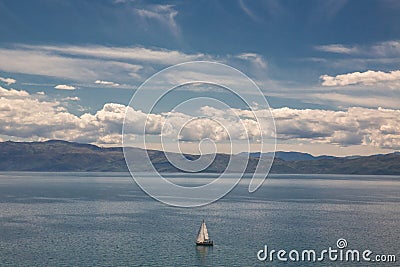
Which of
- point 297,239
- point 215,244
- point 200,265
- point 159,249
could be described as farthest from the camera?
point 297,239

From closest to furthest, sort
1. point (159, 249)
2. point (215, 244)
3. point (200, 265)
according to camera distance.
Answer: point (200, 265)
point (159, 249)
point (215, 244)

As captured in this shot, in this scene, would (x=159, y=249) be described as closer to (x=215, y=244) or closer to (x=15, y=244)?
(x=215, y=244)

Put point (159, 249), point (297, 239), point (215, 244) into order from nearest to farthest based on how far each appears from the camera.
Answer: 1. point (159, 249)
2. point (215, 244)
3. point (297, 239)

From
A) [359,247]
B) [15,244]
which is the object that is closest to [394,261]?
[359,247]

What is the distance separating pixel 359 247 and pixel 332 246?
858 cm

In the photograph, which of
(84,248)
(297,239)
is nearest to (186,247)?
(84,248)

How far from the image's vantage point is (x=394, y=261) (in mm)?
128375

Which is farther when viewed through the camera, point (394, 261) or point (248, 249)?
point (248, 249)

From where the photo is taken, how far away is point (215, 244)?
497 ft

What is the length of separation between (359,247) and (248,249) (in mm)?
37868

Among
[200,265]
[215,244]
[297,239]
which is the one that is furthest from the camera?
[297,239]

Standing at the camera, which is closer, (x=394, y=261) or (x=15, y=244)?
(x=394, y=261)

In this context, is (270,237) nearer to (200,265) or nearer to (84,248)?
(200,265)

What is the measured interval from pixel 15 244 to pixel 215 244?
6553cm
